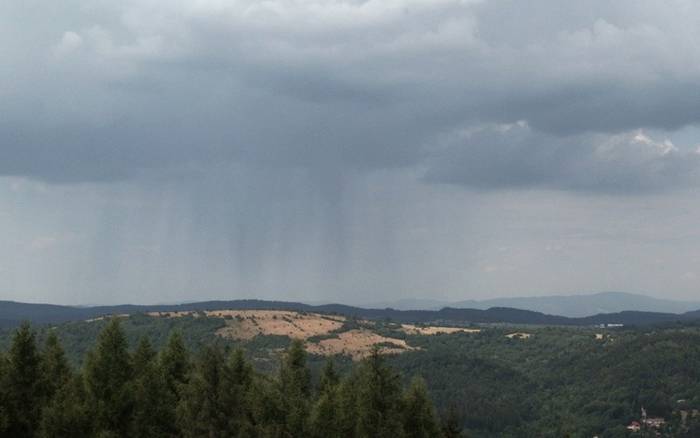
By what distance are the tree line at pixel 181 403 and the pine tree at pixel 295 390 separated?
16 cm

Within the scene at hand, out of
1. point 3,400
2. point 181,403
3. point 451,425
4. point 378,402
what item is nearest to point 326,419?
point 378,402

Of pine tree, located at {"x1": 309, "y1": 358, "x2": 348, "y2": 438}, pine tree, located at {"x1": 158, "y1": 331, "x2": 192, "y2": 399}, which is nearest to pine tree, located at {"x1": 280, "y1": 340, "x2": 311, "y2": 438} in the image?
pine tree, located at {"x1": 309, "y1": 358, "x2": 348, "y2": 438}

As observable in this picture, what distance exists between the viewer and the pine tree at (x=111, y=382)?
65438 mm

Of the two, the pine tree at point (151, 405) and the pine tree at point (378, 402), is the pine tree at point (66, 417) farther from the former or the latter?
the pine tree at point (378, 402)

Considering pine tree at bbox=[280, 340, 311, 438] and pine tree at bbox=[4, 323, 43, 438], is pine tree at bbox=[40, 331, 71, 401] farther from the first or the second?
pine tree at bbox=[280, 340, 311, 438]

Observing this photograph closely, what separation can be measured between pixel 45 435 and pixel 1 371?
1033 centimetres

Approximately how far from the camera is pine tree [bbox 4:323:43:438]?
65812mm

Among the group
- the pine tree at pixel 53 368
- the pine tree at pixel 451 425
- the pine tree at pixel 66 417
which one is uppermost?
the pine tree at pixel 53 368

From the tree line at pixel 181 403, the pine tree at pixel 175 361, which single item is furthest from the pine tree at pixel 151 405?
the pine tree at pixel 175 361

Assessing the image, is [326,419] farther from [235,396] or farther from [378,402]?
[235,396]

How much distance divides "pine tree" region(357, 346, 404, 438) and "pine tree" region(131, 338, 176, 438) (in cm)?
1855

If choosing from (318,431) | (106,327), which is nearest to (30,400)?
(106,327)

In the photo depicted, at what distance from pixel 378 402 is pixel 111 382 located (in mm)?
24434

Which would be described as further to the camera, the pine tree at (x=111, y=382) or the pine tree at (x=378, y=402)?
Result: the pine tree at (x=378, y=402)
